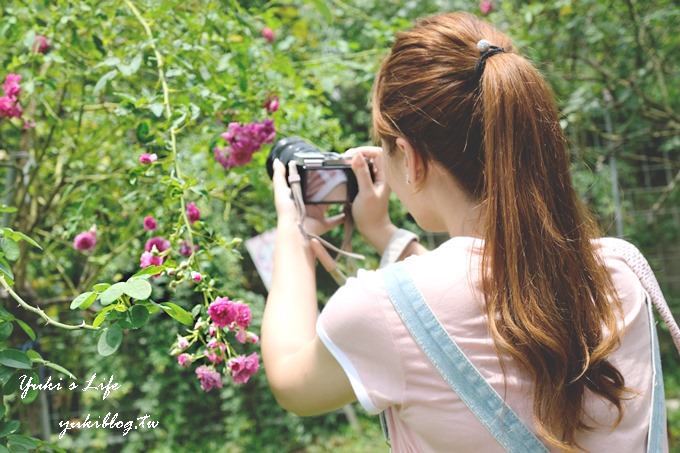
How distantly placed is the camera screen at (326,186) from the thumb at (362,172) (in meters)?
0.02

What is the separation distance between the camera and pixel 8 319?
1.09m

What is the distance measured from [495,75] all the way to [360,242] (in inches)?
116

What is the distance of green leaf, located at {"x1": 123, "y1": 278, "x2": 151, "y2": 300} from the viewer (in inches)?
39.8

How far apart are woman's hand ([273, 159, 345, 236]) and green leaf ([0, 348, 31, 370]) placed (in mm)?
406

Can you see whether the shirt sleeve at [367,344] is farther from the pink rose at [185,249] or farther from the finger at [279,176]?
the pink rose at [185,249]

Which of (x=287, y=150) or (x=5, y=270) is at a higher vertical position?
(x=287, y=150)

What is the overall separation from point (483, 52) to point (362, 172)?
36 cm

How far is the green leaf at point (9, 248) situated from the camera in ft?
3.75

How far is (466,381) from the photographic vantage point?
0.94 meters

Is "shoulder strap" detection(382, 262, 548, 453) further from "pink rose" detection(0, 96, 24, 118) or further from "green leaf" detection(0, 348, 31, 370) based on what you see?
"pink rose" detection(0, 96, 24, 118)

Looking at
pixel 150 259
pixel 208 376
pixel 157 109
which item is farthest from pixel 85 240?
pixel 208 376

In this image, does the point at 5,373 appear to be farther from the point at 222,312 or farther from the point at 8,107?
the point at 8,107

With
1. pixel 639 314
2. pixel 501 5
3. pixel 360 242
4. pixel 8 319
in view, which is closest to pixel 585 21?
pixel 501 5

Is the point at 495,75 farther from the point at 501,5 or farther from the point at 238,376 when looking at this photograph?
the point at 501,5
